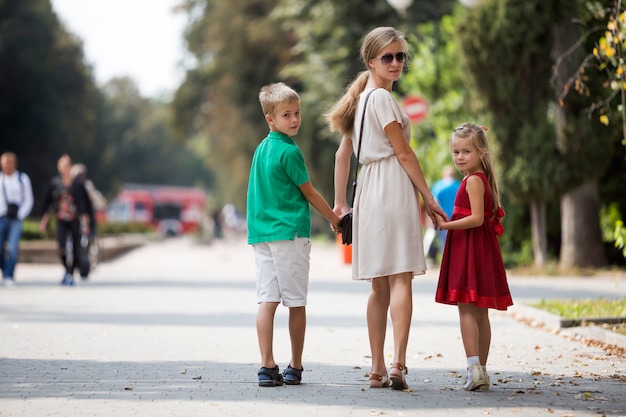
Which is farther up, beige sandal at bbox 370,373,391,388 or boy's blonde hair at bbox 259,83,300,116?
boy's blonde hair at bbox 259,83,300,116

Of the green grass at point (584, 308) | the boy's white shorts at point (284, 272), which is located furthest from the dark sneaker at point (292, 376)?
the green grass at point (584, 308)

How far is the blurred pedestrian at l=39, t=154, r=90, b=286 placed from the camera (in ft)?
58.1

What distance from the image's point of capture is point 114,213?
80.8 metres

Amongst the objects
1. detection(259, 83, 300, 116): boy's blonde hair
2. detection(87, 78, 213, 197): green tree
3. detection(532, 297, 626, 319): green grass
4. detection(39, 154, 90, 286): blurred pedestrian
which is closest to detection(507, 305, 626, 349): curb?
detection(532, 297, 626, 319): green grass

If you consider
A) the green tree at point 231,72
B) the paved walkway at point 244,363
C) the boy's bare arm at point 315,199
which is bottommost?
the paved walkway at point 244,363

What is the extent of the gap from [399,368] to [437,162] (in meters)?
15.6

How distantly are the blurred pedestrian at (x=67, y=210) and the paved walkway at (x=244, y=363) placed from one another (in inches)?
98.8

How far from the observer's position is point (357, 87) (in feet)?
22.7

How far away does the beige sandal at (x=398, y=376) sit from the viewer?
650cm

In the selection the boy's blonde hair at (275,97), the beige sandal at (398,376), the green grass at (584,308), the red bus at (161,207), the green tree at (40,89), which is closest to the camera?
the beige sandal at (398,376)

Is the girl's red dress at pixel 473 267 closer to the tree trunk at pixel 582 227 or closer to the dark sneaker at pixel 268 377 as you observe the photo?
the dark sneaker at pixel 268 377

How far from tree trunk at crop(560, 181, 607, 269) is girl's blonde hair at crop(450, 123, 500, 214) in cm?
1252

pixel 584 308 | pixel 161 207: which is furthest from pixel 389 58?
pixel 161 207

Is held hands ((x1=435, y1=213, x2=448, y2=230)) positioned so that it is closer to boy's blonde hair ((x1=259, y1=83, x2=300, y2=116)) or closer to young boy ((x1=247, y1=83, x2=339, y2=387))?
young boy ((x1=247, y1=83, x2=339, y2=387))
